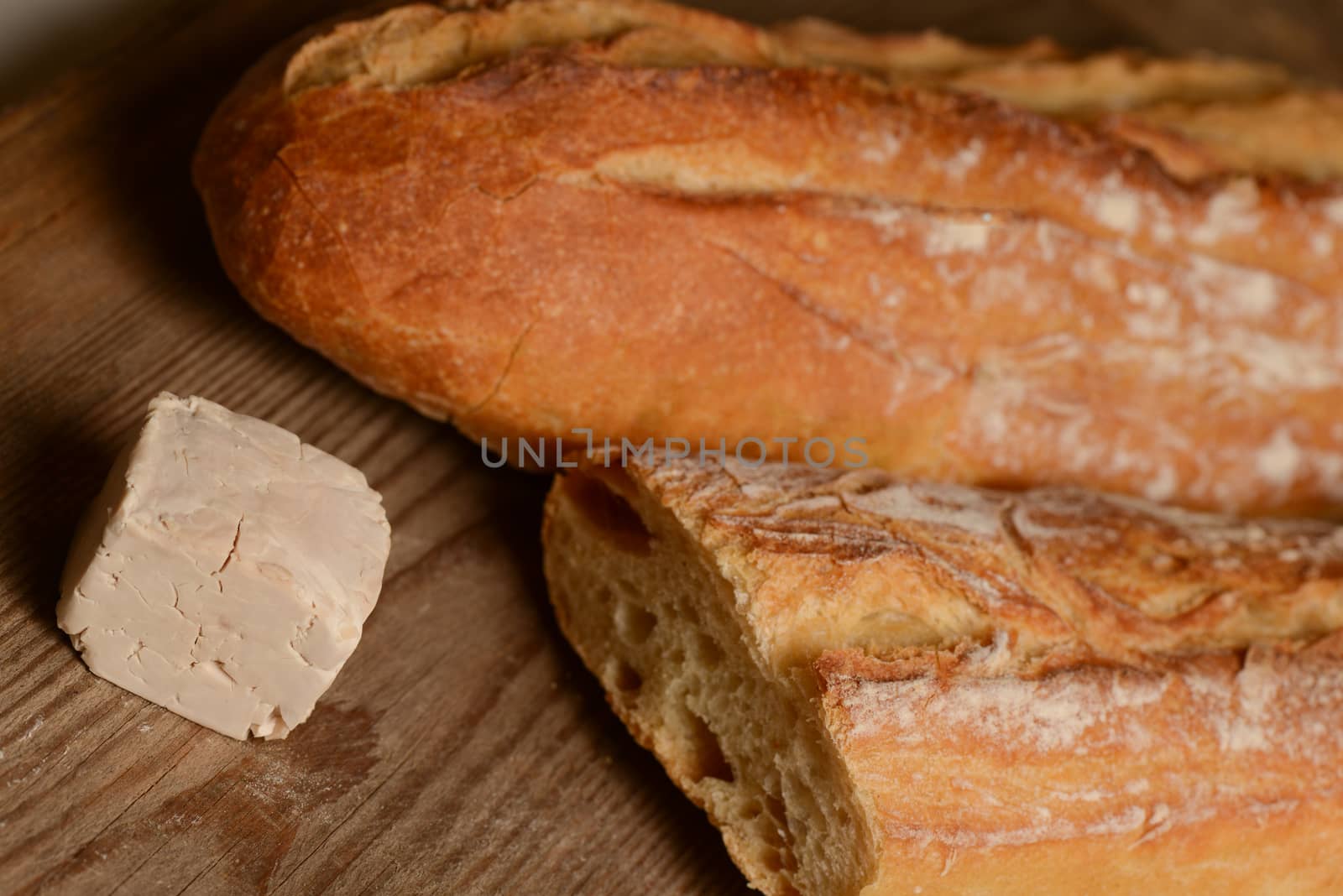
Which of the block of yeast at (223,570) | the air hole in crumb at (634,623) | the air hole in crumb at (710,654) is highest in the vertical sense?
the block of yeast at (223,570)

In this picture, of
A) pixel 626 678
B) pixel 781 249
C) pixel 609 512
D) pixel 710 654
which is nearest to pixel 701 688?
pixel 710 654

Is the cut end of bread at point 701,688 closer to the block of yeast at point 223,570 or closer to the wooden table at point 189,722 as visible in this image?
the wooden table at point 189,722

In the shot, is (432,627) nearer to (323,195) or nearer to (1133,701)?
(323,195)

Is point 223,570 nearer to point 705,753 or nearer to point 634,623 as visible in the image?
point 634,623

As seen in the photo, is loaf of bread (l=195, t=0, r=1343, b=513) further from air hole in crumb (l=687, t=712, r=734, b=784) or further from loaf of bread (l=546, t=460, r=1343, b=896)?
air hole in crumb (l=687, t=712, r=734, b=784)

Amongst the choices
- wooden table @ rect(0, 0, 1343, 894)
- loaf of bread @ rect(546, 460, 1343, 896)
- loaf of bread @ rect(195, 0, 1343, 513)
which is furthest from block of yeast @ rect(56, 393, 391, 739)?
loaf of bread @ rect(546, 460, 1343, 896)

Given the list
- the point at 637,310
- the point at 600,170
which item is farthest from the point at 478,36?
the point at 637,310

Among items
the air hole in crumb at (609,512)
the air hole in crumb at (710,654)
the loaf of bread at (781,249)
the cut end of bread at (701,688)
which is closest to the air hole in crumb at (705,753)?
the cut end of bread at (701,688)
